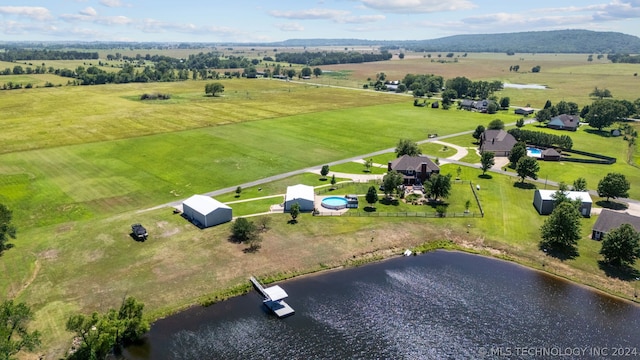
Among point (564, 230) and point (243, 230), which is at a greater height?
point (564, 230)

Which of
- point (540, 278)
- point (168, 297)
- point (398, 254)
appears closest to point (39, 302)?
point (168, 297)

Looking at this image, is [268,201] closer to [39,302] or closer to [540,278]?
[39,302]

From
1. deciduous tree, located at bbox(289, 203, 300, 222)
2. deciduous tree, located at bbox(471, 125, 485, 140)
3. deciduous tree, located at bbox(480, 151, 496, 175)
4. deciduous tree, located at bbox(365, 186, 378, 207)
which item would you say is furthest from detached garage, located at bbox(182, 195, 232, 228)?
deciduous tree, located at bbox(471, 125, 485, 140)

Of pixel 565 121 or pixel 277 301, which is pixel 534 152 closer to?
pixel 565 121

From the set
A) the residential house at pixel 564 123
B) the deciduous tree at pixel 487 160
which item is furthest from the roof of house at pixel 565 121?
the deciduous tree at pixel 487 160

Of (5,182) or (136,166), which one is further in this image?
(136,166)

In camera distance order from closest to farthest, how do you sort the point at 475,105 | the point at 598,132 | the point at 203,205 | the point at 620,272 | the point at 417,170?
the point at 620,272, the point at 203,205, the point at 417,170, the point at 598,132, the point at 475,105

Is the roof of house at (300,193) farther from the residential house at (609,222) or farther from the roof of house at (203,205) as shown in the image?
the residential house at (609,222)

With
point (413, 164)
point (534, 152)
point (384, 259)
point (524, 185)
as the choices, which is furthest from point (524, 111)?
point (384, 259)

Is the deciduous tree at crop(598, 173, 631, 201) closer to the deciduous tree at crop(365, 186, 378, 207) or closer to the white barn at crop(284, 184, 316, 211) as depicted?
the deciduous tree at crop(365, 186, 378, 207)
